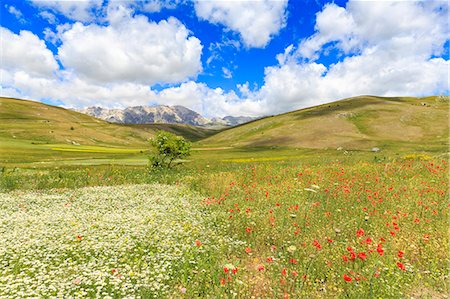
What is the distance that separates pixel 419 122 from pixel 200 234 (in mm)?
141942

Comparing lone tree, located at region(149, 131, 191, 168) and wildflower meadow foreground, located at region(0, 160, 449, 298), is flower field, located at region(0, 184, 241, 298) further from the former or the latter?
lone tree, located at region(149, 131, 191, 168)

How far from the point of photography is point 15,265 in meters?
7.79

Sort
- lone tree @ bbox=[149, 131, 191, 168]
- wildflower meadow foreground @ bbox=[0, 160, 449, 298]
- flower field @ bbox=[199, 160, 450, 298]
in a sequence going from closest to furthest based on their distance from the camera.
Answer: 1. wildflower meadow foreground @ bbox=[0, 160, 449, 298]
2. flower field @ bbox=[199, 160, 450, 298]
3. lone tree @ bbox=[149, 131, 191, 168]

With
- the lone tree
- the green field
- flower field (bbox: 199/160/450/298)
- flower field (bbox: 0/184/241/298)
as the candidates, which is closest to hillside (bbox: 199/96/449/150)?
the lone tree

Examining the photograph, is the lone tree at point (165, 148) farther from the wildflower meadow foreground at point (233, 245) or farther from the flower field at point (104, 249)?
the flower field at point (104, 249)

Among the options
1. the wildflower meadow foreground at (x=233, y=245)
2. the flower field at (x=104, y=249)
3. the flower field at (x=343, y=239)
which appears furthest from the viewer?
the flower field at (x=343, y=239)

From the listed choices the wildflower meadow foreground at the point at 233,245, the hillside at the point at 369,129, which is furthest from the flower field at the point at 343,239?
the hillside at the point at 369,129

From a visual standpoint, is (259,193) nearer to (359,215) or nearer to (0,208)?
(359,215)

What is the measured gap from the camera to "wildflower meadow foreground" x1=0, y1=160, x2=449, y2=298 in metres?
6.84

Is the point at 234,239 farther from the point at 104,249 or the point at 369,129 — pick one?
the point at 369,129

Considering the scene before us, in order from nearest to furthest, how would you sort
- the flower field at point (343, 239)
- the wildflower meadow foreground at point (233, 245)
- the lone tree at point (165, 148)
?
1. the wildflower meadow foreground at point (233, 245)
2. the flower field at point (343, 239)
3. the lone tree at point (165, 148)

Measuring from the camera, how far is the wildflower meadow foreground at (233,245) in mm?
6836

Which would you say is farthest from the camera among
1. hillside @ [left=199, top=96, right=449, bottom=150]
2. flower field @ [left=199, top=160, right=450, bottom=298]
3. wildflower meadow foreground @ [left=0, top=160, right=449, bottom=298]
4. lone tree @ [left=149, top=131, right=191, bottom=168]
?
hillside @ [left=199, top=96, right=449, bottom=150]

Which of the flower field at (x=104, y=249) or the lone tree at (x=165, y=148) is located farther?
the lone tree at (x=165, y=148)
